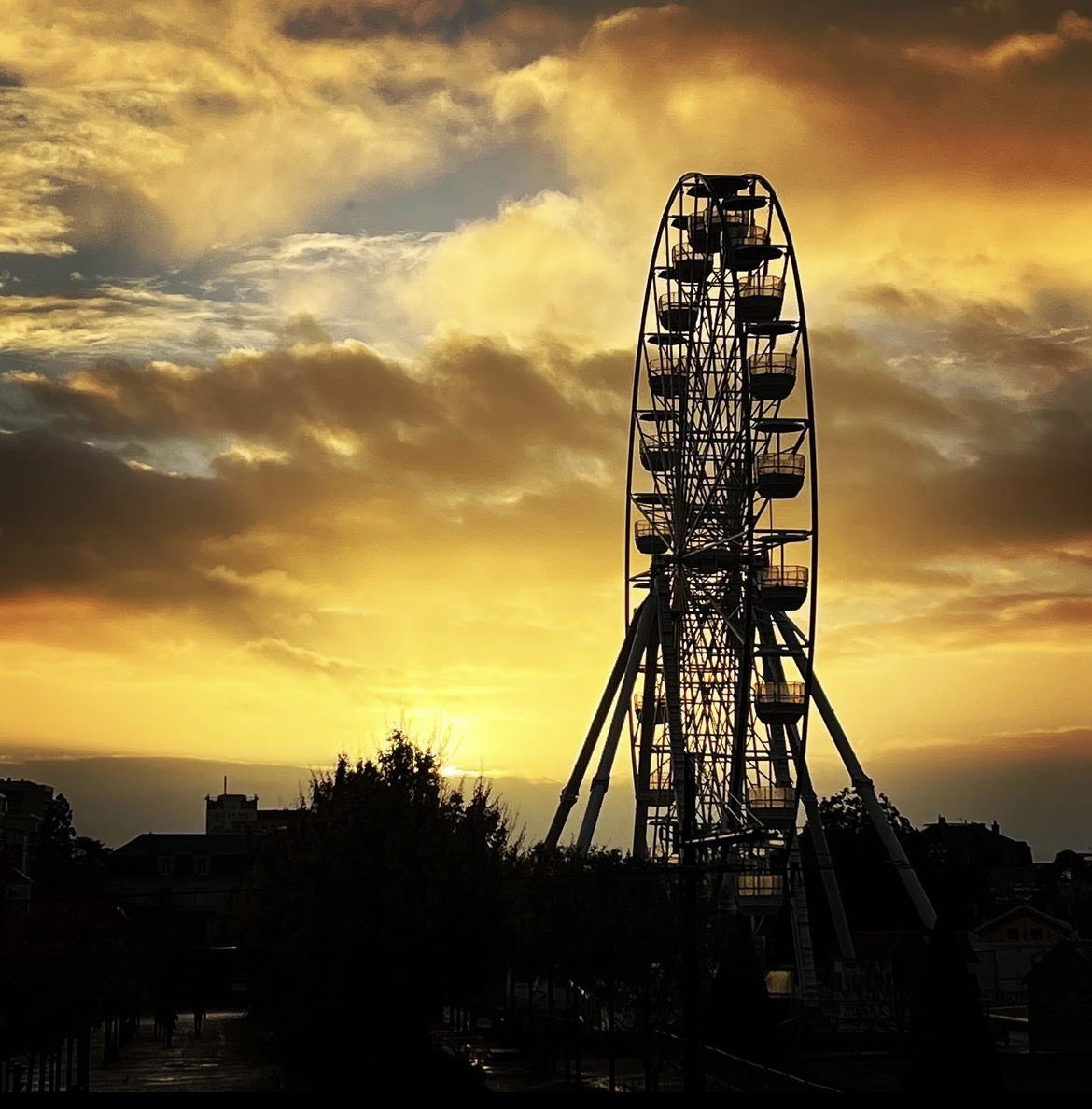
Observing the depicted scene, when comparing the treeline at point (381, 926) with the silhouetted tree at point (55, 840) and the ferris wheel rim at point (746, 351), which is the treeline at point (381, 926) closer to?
the ferris wheel rim at point (746, 351)

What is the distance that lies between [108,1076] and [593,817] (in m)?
21.9

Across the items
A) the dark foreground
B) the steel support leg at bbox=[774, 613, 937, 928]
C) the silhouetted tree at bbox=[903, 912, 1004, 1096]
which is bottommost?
the dark foreground

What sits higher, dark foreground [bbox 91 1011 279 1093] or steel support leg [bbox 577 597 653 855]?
steel support leg [bbox 577 597 653 855]

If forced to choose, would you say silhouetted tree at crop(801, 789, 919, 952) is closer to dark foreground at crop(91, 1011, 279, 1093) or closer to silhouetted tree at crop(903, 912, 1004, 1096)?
dark foreground at crop(91, 1011, 279, 1093)

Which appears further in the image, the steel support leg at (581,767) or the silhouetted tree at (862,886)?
the silhouetted tree at (862,886)

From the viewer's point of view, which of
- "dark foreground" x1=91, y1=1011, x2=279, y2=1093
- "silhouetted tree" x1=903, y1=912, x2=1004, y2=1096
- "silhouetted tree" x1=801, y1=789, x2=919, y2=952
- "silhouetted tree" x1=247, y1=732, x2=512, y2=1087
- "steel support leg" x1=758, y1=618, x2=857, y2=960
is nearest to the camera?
"silhouetted tree" x1=903, y1=912, x2=1004, y2=1096

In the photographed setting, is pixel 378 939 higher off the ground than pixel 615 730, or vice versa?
pixel 615 730

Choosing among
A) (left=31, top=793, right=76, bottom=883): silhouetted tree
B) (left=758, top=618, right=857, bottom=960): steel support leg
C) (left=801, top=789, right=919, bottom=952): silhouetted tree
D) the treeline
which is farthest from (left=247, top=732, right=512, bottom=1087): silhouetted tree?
(left=31, top=793, right=76, bottom=883): silhouetted tree

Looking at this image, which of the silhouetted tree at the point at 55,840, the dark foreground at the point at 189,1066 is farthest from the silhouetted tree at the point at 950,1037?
the silhouetted tree at the point at 55,840

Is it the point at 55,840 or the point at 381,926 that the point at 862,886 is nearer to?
the point at 55,840

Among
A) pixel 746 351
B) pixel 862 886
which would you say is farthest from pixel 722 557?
pixel 862 886

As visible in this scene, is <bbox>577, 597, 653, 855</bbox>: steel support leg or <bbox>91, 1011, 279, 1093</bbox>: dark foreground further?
<bbox>577, 597, 653, 855</bbox>: steel support leg

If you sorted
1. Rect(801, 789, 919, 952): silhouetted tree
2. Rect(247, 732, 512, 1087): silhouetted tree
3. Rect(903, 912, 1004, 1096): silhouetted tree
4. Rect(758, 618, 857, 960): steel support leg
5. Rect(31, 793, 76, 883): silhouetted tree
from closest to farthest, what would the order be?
Rect(903, 912, 1004, 1096): silhouetted tree
Rect(247, 732, 512, 1087): silhouetted tree
Rect(758, 618, 857, 960): steel support leg
Rect(801, 789, 919, 952): silhouetted tree
Rect(31, 793, 76, 883): silhouetted tree

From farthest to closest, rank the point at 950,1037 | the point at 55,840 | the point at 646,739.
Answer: the point at 55,840, the point at 646,739, the point at 950,1037
